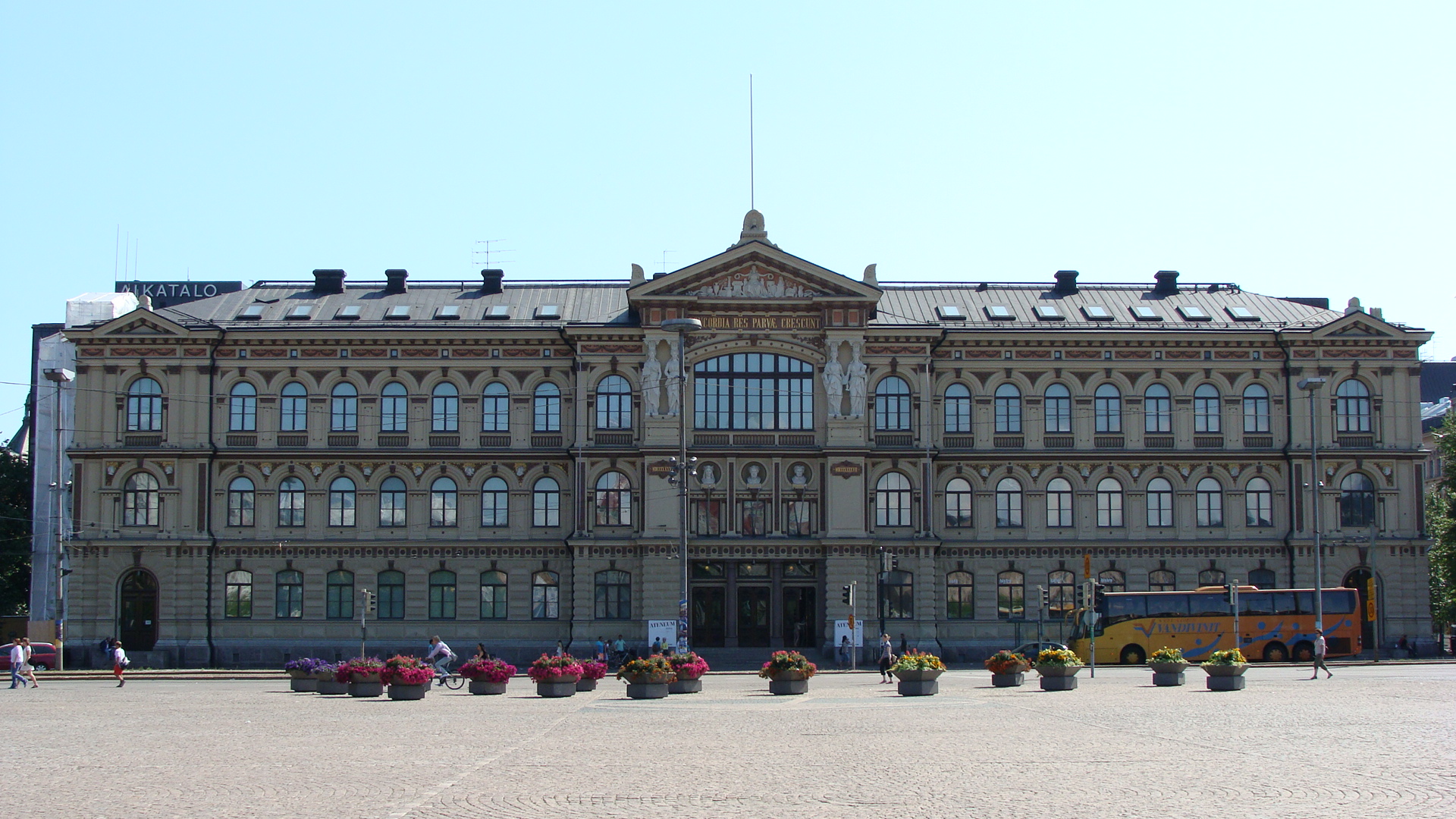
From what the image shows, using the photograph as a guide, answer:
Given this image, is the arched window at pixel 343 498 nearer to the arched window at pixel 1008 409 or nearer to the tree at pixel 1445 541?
the arched window at pixel 1008 409

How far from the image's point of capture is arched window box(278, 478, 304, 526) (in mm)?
70312

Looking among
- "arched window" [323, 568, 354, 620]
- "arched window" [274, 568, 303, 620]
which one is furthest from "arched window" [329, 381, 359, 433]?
"arched window" [274, 568, 303, 620]

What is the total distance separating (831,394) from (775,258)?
667cm

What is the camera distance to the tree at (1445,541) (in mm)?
79938

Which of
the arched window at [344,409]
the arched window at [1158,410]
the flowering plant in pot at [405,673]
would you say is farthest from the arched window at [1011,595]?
the flowering plant in pot at [405,673]

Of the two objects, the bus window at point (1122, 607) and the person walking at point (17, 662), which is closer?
the person walking at point (17, 662)

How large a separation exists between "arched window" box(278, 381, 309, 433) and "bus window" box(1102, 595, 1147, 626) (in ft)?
121

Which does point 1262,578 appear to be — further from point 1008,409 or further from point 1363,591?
point 1008,409

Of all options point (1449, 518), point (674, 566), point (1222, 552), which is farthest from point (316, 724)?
point (1449, 518)

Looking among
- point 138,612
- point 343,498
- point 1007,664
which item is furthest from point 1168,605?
point 138,612

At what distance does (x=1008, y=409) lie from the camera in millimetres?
71188

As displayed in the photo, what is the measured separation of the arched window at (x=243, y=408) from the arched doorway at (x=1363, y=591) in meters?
51.3

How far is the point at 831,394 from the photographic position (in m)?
68.9

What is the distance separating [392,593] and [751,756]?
1840 inches
